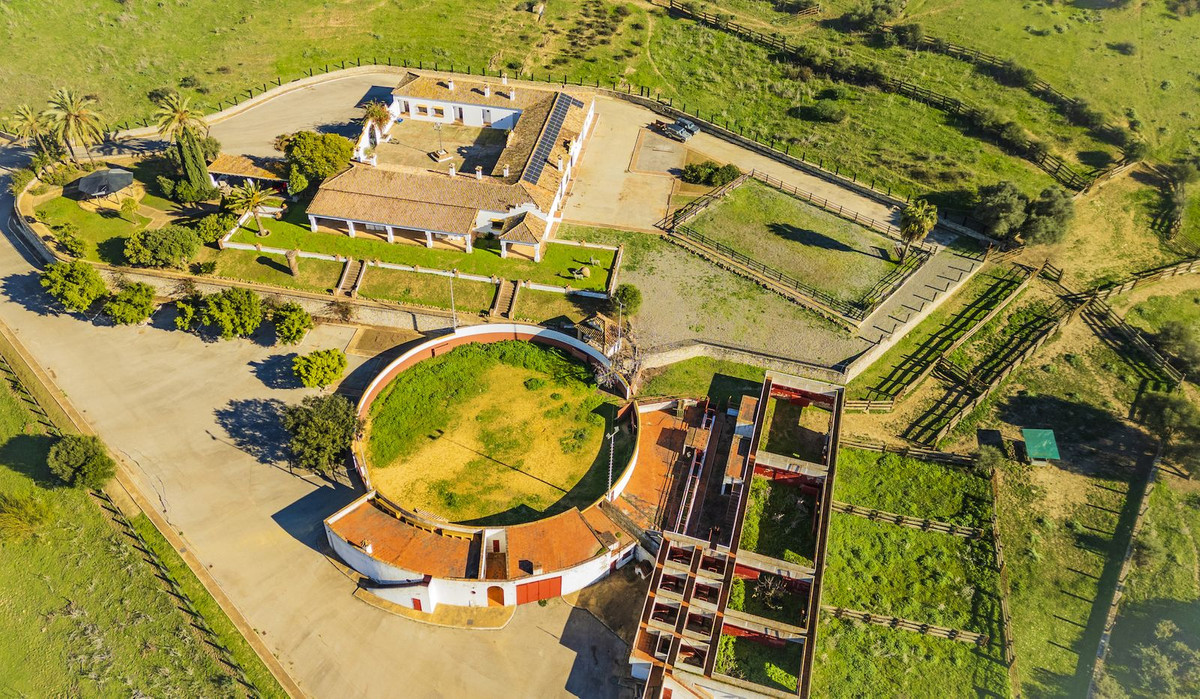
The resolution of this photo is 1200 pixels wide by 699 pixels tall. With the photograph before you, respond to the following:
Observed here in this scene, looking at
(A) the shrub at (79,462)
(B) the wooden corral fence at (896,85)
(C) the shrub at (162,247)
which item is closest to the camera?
(A) the shrub at (79,462)

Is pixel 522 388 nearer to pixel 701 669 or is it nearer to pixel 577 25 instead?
pixel 701 669

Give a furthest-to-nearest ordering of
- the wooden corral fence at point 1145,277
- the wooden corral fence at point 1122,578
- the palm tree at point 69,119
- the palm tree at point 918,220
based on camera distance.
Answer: the palm tree at point 69,119
the wooden corral fence at point 1145,277
the palm tree at point 918,220
the wooden corral fence at point 1122,578

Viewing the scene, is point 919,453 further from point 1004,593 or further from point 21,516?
point 21,516

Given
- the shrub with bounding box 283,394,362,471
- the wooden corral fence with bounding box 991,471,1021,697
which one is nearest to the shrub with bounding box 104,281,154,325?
the shrub with bounding box 283,394,362,471

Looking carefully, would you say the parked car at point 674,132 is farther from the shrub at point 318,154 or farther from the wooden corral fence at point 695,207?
the shrub at point 318,154

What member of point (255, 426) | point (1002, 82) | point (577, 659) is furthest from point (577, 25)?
point (577, 659)

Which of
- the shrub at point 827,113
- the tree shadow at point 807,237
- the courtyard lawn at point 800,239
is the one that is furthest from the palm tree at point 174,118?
the shrub at point 827,113

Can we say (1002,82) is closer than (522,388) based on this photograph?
No

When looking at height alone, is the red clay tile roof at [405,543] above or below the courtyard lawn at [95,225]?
below
